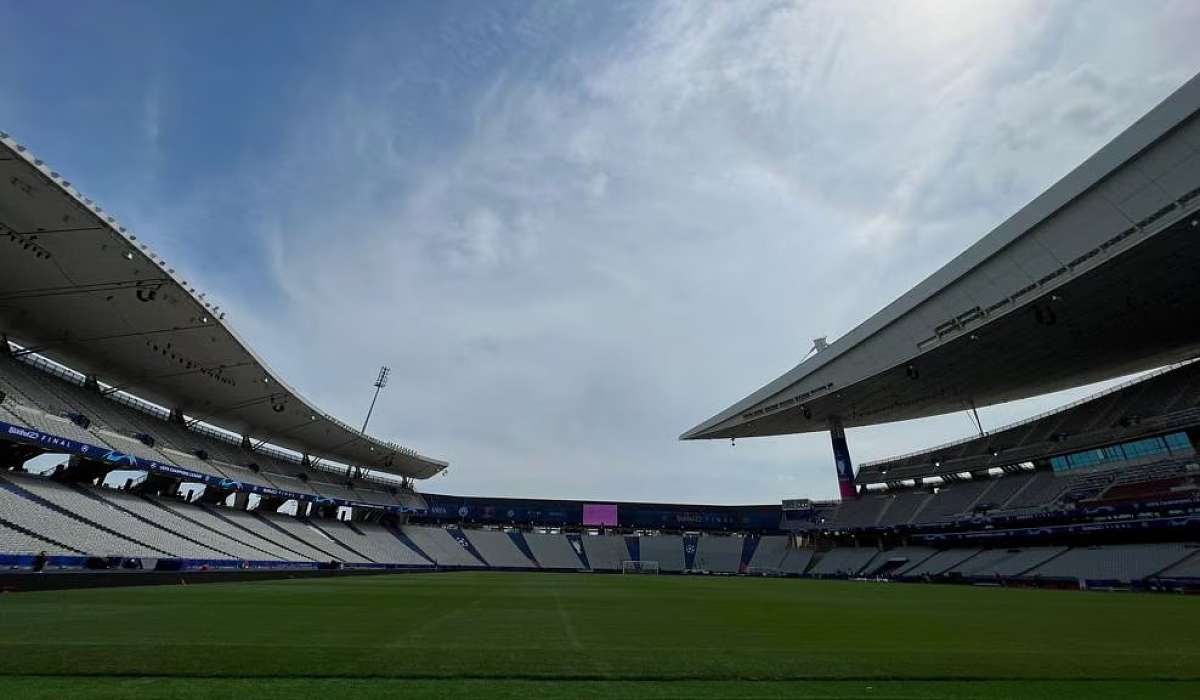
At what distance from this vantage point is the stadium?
5523mm

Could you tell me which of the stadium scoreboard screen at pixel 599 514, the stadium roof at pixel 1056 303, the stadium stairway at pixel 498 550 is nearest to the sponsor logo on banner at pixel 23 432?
the stadium stairway at pixel 498 550

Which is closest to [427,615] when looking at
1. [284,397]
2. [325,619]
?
[325,619]

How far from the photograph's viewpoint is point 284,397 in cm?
3678

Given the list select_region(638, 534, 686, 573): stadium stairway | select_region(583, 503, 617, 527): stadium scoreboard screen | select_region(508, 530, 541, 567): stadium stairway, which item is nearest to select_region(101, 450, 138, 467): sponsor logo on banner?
select_region(508, 530, 541, 567): stadium stairway

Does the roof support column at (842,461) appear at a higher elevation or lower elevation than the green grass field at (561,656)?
higher

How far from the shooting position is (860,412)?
167 ft

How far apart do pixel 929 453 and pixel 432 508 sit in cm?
5567

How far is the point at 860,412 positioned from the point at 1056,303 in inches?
980

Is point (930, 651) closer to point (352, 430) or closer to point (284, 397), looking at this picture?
point (284, 397)

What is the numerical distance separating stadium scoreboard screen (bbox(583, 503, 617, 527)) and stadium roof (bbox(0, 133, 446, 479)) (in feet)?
125

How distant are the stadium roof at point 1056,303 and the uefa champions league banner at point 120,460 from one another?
40.9 m

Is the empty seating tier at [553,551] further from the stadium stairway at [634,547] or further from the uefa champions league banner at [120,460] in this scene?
the uefa champions league banner at [120,460]

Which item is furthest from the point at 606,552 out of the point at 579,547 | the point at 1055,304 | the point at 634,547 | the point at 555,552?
the point at 1055,304

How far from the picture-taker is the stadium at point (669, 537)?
5.52m
